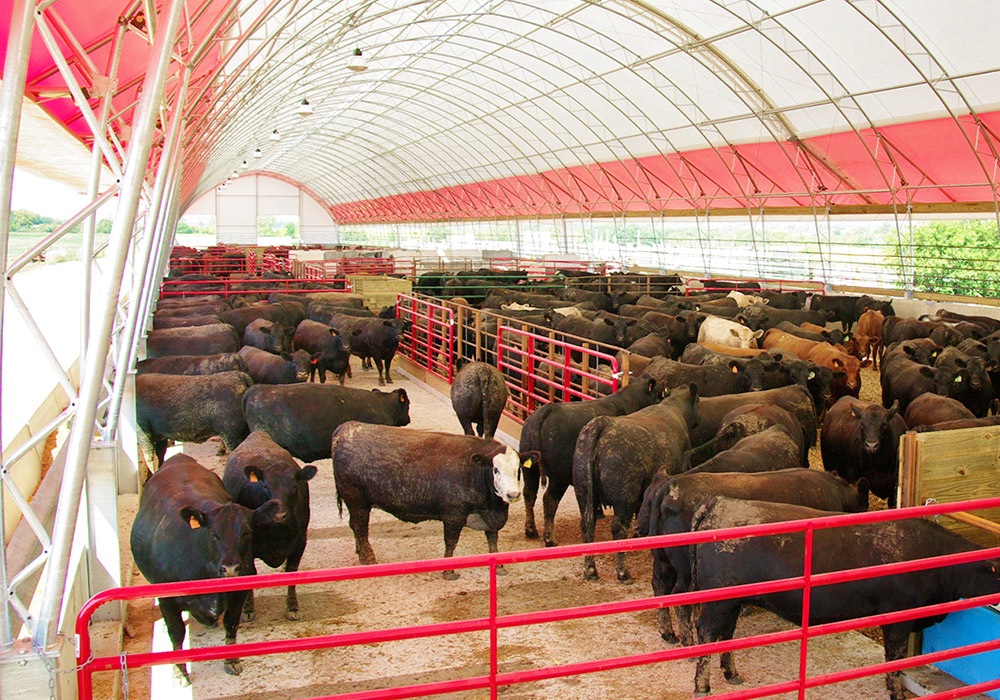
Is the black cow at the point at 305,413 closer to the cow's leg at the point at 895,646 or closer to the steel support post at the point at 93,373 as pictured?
the steel support post at the point at 93,373

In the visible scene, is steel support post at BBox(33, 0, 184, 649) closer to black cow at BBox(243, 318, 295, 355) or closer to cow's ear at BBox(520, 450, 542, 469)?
cow's ear at BBox(520, 450, 542, 469)

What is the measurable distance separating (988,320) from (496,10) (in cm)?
1550

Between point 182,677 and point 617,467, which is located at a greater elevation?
point 617,467

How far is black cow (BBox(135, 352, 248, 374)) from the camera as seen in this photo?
10125 mm

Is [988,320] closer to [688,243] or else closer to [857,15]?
[857,15]

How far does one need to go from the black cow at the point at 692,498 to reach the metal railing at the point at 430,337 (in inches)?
322

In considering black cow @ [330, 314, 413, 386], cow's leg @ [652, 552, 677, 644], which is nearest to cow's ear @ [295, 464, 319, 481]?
cow's leg @ [652, 552, 677, 644]

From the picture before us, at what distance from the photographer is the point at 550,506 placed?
280 inches

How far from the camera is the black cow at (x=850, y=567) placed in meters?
4.47

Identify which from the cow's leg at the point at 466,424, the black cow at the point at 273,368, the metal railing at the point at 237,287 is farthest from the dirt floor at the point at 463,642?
the metal railing at the point at 237,287

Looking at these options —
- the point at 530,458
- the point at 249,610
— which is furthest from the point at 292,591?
the point at 530,458

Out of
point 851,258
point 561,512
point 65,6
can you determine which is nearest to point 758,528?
point 561,512

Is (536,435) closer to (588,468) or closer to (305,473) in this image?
(588,468)

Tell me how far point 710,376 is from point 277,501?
248 inches
